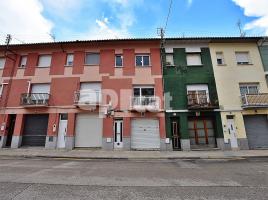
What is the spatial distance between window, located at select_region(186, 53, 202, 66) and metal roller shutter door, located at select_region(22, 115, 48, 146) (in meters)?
13.7

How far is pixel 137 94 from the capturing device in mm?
14516

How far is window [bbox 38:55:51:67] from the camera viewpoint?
15.4 metres

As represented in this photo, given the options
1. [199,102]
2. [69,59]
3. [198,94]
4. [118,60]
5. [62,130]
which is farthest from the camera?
[69,59]

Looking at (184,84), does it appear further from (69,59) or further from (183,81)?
(69,59)

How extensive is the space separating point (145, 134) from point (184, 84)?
5.49 metres

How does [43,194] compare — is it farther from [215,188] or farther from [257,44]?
[257,44]

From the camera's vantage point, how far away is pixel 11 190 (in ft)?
14.3

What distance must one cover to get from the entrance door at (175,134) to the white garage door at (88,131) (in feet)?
19.8

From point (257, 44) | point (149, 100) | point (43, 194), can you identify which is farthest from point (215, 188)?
point (257, 44)

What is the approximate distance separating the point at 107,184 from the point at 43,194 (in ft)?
5.53

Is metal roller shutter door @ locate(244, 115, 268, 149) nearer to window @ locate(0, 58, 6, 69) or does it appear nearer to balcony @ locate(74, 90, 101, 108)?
balcony @ locate(74, 90, 101, 108)

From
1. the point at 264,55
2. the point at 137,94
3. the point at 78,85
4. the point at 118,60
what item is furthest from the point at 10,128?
the point at 264,55

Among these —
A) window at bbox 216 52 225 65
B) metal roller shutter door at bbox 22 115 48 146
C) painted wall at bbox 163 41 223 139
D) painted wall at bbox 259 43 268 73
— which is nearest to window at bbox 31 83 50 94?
metal roller shutter door at bbox 22 115 48 146

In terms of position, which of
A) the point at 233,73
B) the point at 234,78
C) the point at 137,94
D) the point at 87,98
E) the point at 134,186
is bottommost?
the point at 134,186
